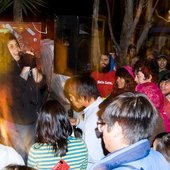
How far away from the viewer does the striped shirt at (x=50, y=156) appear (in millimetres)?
2385

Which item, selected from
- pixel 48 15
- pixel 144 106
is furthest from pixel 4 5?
pixel 48 15

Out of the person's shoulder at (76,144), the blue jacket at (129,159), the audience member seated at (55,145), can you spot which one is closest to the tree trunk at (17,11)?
the audience member seated at (55,145)

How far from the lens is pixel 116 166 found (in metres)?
1.57

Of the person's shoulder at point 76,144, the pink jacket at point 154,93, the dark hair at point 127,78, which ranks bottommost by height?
the dark hair at point 127,78

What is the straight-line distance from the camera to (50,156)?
7.84ft

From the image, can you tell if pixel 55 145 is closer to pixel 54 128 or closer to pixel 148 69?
pixel 54 128

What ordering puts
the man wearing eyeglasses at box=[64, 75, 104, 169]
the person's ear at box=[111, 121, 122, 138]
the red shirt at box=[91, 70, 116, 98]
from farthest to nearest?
the red shirt at box=[91, 70, 116, 98] < the man wearing eyeglasses at box=[64, 75, 104, 169] < the person's ear at box=[111, 121, 122, 138]

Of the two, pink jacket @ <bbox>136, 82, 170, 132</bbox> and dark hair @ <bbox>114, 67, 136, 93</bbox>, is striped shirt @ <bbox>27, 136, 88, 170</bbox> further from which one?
dark hair @ <bbox>114, 67, 136, 93</bbox>

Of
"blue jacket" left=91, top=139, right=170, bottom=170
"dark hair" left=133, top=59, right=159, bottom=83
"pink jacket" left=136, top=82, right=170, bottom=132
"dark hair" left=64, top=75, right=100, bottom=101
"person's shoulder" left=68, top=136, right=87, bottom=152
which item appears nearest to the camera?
"blue jacket" left=91, top=139, right=170, bottom=170

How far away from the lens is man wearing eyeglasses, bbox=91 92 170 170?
5.22 feet

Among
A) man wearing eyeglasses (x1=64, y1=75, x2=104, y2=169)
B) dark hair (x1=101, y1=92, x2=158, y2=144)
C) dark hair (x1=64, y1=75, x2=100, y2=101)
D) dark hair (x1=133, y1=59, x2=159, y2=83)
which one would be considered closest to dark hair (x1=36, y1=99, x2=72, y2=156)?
man wearing eyeglasses (x1=64, y1=75, x2=104, y2=169)

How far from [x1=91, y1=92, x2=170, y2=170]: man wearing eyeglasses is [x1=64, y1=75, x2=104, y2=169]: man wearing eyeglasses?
1.07 metres

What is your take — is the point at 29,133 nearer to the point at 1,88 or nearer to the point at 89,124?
the point at 1,88

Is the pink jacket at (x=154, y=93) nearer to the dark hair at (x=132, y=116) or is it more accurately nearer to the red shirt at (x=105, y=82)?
the dark hair at (x=132, y=116)
